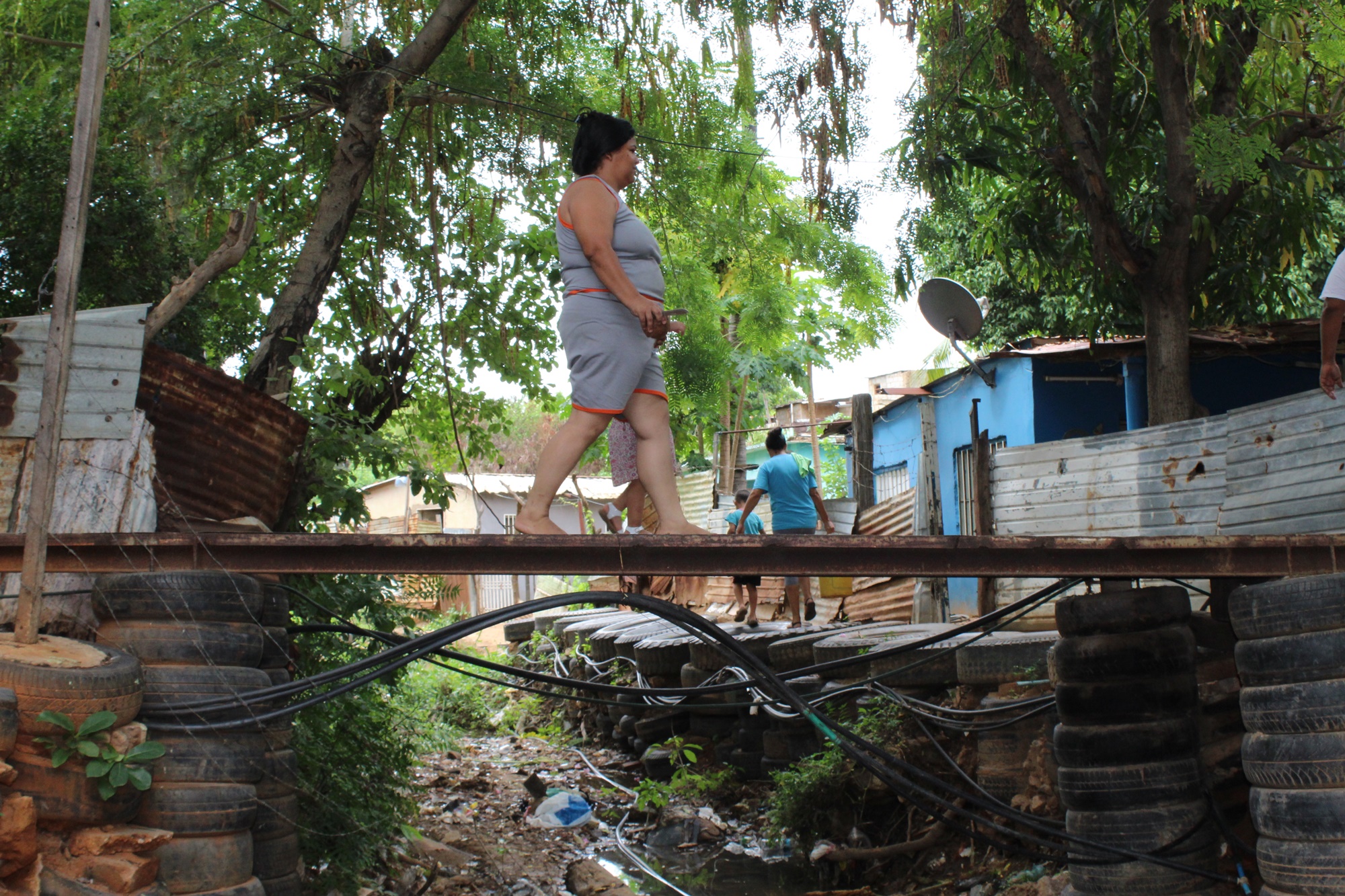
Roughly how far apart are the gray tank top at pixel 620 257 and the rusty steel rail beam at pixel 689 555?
1007 mm

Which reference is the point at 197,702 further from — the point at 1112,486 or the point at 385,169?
the point at 1112,486

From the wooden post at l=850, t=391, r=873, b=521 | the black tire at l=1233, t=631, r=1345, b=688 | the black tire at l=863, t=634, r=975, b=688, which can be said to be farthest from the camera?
the wooden post at l=850, t=391, r=873, b=521

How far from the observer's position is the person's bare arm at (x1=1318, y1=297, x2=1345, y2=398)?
198 inches

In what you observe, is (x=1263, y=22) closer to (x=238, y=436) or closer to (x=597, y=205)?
(x=597, y=205)

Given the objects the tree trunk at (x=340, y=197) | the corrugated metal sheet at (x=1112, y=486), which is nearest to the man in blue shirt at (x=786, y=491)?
the corrugated metal sheet at (x=1112, y=486)

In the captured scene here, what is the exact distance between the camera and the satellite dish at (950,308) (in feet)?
33.9

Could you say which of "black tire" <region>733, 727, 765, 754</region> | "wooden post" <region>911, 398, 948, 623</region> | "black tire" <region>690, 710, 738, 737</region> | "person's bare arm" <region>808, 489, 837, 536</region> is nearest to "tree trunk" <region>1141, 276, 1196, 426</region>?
"wooden post" <region>911, 398, 948, 623</region>

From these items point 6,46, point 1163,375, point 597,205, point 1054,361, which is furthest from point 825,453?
point 597,205

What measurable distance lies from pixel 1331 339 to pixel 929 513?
23.7 feet

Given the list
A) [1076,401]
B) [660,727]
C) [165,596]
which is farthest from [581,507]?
[165,596]

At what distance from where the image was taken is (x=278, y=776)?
14.3ft

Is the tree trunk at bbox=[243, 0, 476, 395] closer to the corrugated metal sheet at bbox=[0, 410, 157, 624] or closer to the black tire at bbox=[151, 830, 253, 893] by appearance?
the corrugated metal sheet at bbox=[0, 410, 157, 624]

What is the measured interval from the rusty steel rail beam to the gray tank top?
1007 mm

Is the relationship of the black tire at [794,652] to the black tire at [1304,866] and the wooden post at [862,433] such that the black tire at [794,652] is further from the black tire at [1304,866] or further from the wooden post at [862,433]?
the wooden post at [862,433]
